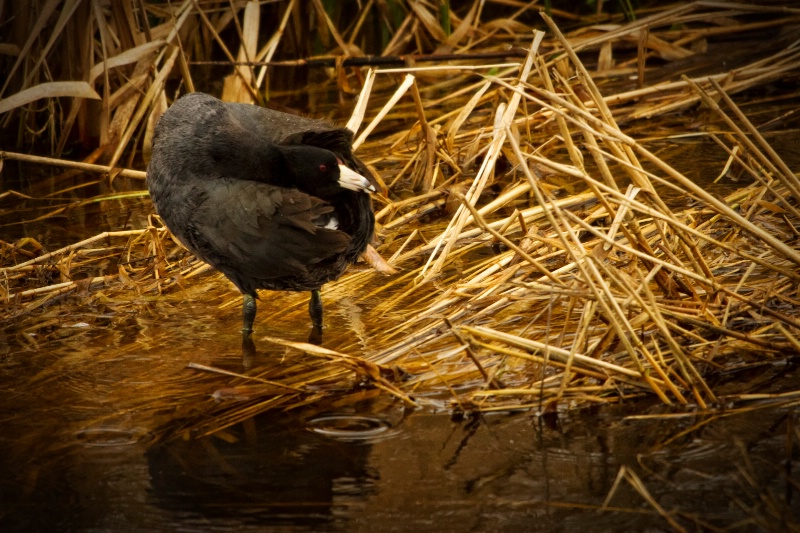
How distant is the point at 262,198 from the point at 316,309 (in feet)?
1.75

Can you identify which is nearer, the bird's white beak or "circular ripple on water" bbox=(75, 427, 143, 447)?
"circular ripple on water" bbox=(75, 427, 143, 447)

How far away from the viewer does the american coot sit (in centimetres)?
277

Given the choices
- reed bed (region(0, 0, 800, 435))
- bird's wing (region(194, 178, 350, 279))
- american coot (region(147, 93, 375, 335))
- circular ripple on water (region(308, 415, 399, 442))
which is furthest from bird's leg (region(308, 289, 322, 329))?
circular ripple on water (region(308, 415, 399, 442))

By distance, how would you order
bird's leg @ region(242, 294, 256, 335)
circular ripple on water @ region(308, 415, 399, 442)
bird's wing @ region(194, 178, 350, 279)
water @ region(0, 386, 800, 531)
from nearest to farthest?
water @ region(0, 386, 800, 531) → circular ripple on water @ region(308, 415, 399, 442) → bird's wing @ region(194, 178, 350, 279) → bird's leg @ region(242, 294, 256, 335)

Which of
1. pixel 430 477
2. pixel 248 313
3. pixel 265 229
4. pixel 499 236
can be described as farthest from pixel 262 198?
pixel 430 477

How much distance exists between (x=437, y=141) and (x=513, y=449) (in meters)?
2.12

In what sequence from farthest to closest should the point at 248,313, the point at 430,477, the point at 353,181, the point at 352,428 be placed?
the point at 248,313
the point at 353,181
the point at 352,428
the point at 430,477

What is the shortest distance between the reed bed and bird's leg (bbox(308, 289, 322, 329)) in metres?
0.14

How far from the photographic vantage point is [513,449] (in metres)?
2.31

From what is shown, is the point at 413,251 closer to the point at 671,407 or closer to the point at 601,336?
the point at 601,336

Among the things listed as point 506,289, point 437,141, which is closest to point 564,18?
point 437,141

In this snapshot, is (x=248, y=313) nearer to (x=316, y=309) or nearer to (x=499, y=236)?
(x=316, y=309)

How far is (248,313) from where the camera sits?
313cm

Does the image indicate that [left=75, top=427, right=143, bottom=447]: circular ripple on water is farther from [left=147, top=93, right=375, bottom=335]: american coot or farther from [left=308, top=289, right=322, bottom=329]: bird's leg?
[left=308, top=289, right=322, bottom=329]: bird's leg
